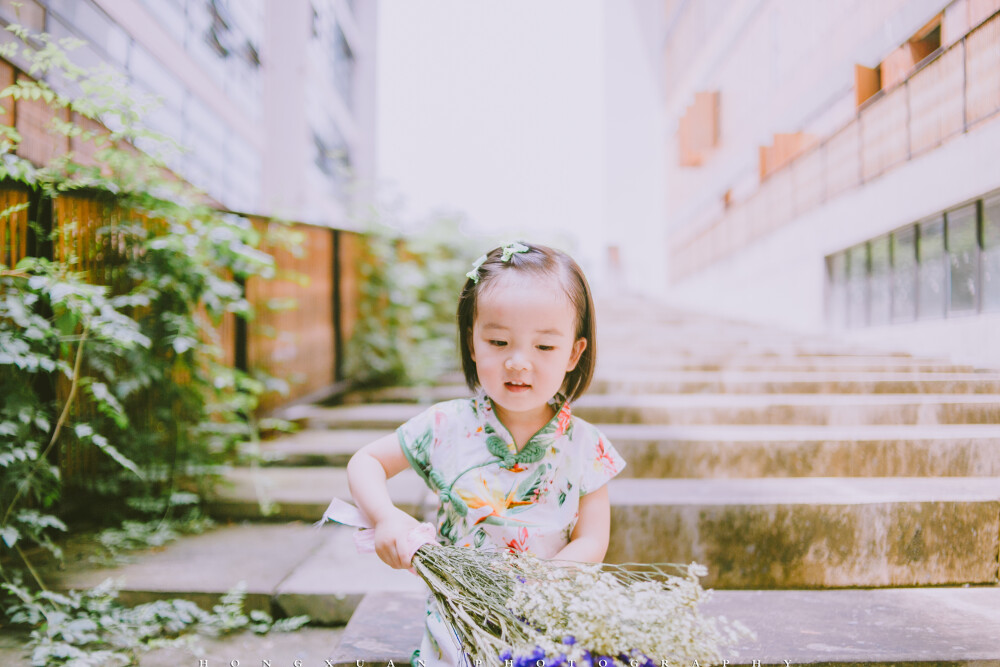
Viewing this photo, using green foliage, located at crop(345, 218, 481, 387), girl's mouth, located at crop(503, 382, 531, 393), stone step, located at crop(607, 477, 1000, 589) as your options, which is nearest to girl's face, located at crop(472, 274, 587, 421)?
girl's mouth, located at crop(503, 382, 531, 393)

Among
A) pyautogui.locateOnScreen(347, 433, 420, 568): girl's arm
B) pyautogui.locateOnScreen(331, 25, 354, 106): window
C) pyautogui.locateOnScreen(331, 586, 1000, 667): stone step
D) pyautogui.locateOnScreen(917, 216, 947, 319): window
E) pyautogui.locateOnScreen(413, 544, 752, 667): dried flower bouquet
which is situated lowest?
pyautogui.locateOnScreen(331, 586, 1000, 667): stone step

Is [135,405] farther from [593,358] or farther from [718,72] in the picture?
[718,72]

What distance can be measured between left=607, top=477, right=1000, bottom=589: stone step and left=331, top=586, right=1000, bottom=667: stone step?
3.2 inches

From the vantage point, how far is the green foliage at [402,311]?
536 centimetres

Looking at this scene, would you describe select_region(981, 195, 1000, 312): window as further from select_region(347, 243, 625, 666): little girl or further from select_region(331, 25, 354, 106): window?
select_region(331, 25, 354, 106): window

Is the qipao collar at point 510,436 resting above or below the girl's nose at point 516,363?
below

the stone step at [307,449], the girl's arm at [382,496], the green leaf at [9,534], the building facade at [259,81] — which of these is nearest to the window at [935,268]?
the girl's arm at [382,496]

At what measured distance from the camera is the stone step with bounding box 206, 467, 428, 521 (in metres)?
2.98

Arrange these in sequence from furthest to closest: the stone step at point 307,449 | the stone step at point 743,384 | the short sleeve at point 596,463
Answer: the stone step at point 307,449
the stone step at point 743,384
the short sleeve at point 596,463

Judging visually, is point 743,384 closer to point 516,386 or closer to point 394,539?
point 516,386

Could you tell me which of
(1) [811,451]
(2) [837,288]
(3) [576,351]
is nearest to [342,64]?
(2) [837,288]

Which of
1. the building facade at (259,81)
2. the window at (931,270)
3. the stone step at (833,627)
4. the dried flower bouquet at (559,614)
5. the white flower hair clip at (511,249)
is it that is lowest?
the stone step at (833,627)

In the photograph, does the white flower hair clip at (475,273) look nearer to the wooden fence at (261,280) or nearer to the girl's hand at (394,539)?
the girl's hand at (394,539)

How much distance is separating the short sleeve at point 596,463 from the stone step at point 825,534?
2.32 feet
